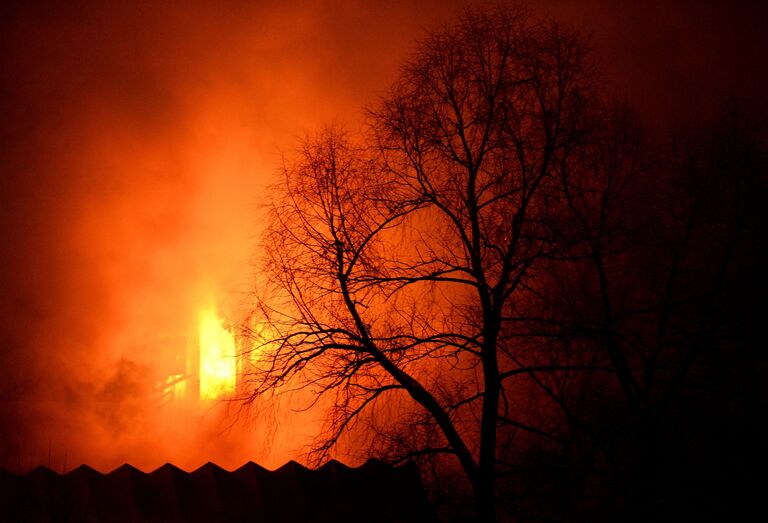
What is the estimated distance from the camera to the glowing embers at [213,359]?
11.4 metres

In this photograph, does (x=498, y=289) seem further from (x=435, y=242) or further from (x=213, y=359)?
(x=213, y=359)

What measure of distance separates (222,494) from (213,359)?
5.79m

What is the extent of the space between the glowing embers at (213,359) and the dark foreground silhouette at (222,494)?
98.7 inches

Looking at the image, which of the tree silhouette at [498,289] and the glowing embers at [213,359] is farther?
the glowing embers at [213,359]

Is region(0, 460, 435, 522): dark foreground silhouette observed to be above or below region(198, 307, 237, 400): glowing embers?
below

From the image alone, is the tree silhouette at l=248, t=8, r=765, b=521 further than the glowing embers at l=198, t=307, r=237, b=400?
No

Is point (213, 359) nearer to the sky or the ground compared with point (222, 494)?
nearer to the sky

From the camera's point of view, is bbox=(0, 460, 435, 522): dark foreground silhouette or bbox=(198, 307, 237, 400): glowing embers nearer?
bbox=(0, 460, 435, 522): dark foreground silhouette

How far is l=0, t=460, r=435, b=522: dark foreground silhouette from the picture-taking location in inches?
295

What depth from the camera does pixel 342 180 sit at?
26.1ft

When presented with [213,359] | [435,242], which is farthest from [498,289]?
[213,359]

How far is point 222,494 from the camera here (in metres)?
8.17

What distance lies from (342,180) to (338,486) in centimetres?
428

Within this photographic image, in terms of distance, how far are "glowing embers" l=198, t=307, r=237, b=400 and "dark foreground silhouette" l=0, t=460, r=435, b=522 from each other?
2508 millimetres
